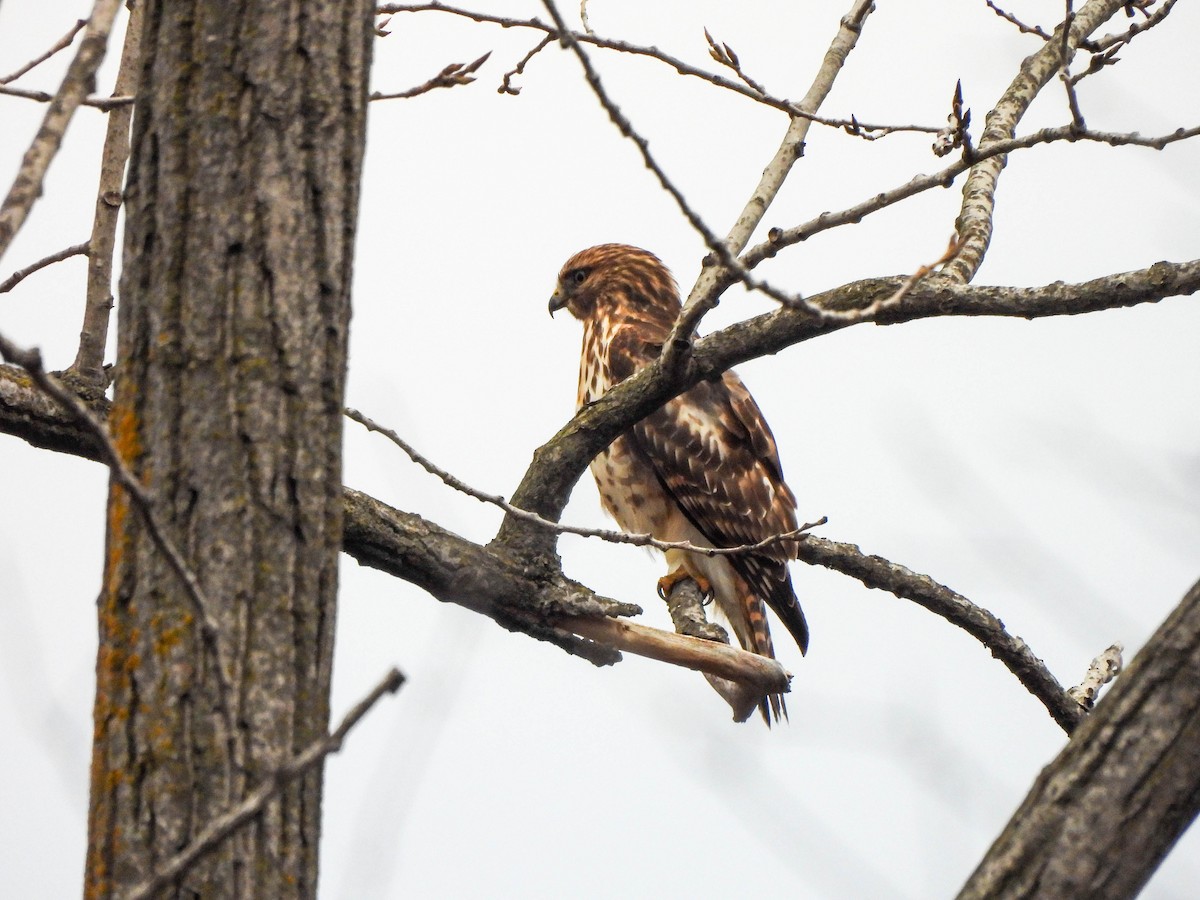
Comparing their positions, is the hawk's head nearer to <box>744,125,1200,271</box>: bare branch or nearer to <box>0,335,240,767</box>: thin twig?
<box>744,125,1200,271</box>: bare branch

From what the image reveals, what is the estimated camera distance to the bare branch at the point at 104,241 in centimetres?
293

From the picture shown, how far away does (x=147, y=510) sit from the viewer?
1351 millimetres

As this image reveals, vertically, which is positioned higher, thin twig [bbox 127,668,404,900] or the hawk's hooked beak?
the hawk's hooked beak

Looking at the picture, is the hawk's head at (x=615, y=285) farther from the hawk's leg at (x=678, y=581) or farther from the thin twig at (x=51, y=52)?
the thin twig at (x=51, y=52)

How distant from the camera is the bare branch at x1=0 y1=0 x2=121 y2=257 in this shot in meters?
1.42

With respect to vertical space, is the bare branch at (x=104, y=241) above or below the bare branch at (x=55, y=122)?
above

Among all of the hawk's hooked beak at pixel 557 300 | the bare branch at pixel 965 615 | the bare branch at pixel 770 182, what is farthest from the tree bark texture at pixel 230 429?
the hawk's hooked beak at pixel 557 300

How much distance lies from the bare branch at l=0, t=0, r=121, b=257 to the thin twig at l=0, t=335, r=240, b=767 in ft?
0.55

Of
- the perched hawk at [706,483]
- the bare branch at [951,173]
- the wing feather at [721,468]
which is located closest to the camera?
the bare branch at [951,173]

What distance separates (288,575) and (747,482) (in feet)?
14.6

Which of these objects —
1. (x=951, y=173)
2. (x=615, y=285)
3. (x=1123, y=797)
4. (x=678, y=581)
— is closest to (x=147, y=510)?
(x=1123, y=797)

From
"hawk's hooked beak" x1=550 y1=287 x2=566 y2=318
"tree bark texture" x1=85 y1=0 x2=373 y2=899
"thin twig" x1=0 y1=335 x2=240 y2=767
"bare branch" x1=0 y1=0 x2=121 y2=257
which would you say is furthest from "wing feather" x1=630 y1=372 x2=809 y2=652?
"bare branch" x1=0 y1=0 x2=121 y2=257

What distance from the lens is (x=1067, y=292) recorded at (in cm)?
295

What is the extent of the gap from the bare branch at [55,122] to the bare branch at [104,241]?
5.02 ft
